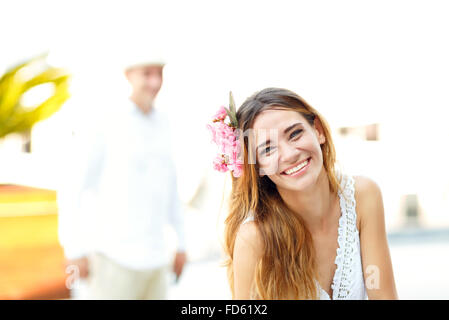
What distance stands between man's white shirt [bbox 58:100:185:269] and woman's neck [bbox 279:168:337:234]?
0.31 m

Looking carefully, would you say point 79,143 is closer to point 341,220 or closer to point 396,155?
point 341,220

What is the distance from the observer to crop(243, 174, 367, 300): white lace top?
849mm

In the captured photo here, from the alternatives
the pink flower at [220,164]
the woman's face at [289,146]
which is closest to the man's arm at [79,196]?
the pink flower at [220,164]

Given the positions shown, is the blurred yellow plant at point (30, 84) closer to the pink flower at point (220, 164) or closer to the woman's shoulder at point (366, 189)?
the pink flower at point (220, 164)

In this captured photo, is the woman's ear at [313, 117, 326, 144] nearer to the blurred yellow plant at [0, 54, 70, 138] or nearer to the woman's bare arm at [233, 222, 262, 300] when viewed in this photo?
the woman's bare arm at [233, 222, 262, 300]

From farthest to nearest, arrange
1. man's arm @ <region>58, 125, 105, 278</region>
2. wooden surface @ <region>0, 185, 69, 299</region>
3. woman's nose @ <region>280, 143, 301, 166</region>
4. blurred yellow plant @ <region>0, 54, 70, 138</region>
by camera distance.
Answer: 1. wooden surface @ <region>0, 185, 69, 299</region>
2. blurred yellow plant @ <region>0, 54, 70, 138</region>
3. man's arm @ <region>58, 125, 105, 278</region>
4. woman's nose @ <region>280, 143, 301, 166</region>

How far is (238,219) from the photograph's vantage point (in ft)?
2.93

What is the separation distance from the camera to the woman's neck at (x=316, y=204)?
0.89 m

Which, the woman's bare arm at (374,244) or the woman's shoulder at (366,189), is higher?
the woman's shoulder at (366,189)

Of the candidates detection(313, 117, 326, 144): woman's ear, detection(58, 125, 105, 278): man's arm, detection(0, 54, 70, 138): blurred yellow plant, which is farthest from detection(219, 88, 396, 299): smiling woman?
detection(0, 54, 70, 138): blurred yellow plant

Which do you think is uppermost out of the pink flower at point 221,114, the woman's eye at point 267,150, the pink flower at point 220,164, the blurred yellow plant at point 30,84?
the blurred yellow plant at point 30,84

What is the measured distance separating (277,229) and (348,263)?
0.49 feet

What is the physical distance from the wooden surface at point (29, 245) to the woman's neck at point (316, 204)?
687 mm
